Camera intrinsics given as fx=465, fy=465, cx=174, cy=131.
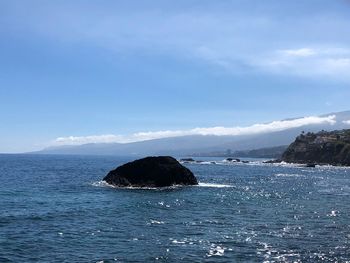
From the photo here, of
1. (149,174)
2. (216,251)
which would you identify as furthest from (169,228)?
(149,174)

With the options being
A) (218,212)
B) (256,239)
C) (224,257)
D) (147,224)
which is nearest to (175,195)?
(218,212)

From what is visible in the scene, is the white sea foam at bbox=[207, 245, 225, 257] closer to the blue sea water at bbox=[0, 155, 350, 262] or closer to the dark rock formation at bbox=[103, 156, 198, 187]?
the blue sea water at bbox=[0, 155, 350, 262]

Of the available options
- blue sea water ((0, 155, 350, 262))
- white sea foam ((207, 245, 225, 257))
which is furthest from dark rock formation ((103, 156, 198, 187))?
white sea foam ((207, 245, 225, 257))

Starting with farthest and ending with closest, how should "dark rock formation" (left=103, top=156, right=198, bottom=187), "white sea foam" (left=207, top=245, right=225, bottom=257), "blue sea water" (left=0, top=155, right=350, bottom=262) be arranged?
"dark rock formation" (left=103, top=156, right=198, bottom=187) < "white sea foam" (left=207, top=245, right=225, bottom=257) < "blue sea water" (left=0, top=155, right=350, bottom=262)

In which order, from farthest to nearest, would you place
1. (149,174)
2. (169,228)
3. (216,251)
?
(149,174) → (169,228) → (216,251)

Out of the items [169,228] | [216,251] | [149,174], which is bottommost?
[216,251]

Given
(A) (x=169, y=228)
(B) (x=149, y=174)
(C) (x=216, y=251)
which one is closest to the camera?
(C) (x=216, y=251)

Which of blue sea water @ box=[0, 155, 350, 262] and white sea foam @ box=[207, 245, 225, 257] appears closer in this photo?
blue sea water @ box=[0, 155, 350, 262]

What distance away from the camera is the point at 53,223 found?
44.6 m

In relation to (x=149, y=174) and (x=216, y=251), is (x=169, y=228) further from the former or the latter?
(x=149, y=174)

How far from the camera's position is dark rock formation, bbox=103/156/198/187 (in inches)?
3484

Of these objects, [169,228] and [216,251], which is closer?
[216,251]

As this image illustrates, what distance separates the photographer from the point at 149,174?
89938mm

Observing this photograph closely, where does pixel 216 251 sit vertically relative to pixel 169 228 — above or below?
below
